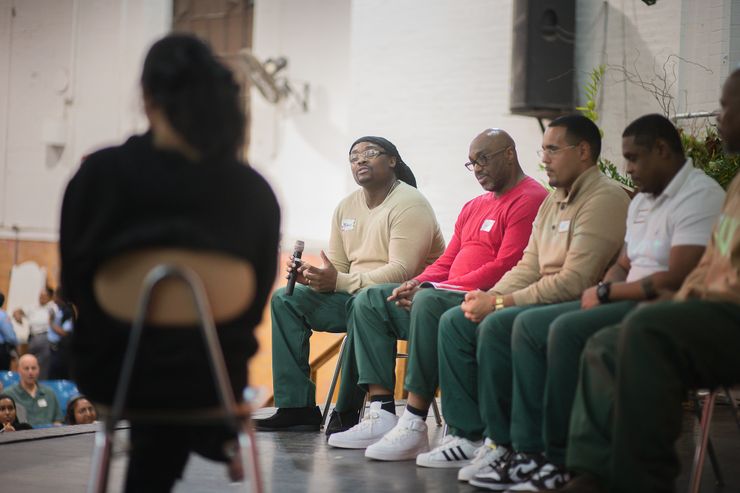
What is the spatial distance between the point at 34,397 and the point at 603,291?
5.23 meters

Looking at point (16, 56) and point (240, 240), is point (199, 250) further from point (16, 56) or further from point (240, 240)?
point (16, 56)

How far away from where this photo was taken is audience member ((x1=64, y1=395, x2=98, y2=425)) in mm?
6930

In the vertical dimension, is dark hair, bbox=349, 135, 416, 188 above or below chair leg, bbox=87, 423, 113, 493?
above

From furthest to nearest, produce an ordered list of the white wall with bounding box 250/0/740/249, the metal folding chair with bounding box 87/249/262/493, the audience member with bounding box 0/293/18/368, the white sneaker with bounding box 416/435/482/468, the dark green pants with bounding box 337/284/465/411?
1. the audience member with bounding box 0/293/18/368
2. the white wall with bounding box 250/0/740/249
3. the dark green pants with bounding box 337/284/465/411
4. the white sneaker with bounding box 416/435/482/468
5. the metal folding chair with bounding box 87/249/262/493

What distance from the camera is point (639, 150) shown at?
3064 mm

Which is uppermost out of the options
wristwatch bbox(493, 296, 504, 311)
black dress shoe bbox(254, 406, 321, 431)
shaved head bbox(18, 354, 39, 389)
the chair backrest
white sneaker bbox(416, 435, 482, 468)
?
the chair backrest

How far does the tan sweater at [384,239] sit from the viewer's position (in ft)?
14.0

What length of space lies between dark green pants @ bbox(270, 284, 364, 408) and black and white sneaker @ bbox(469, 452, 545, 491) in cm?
120

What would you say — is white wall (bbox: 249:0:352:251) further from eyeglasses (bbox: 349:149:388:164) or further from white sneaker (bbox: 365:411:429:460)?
white sneaker (bbox: 365:411:429:460)

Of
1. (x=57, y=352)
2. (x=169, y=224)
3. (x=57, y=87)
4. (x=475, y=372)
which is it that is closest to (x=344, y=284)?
(x=475, y=372)

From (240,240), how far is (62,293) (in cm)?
38

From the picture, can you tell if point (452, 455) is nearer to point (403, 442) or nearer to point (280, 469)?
point (403, 442)

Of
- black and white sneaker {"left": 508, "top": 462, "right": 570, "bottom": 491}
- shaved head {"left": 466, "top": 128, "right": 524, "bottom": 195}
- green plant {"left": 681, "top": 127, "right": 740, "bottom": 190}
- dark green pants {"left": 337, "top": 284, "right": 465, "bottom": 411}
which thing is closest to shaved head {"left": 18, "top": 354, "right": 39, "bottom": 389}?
dark green pants {"left": 337, "top": 284, "right": 465, "bottom": 411}

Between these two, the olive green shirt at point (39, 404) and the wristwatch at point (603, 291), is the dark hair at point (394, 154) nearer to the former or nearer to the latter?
the wristwatch at point (603, 291)
